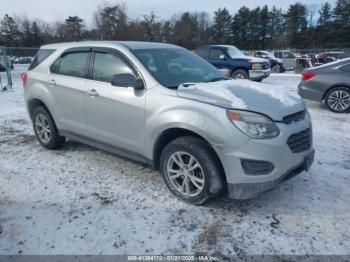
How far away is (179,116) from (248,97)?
75 centimetres

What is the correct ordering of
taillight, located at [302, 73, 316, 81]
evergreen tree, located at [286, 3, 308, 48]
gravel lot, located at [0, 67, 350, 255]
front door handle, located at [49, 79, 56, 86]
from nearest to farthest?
gravel lot, located at [0, 67, 350, 255], front door handle, located at [49, 79, 56, 86], taillight, located at [302, 73, 316, 81], evergreen tree, located at [286, 3, 308, 48]

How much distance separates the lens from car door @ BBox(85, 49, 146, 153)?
3.67 metres

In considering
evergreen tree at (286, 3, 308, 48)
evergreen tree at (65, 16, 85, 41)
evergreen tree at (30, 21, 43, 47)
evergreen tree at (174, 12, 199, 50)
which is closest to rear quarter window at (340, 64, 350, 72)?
evergreen tree at (174, 12, 199, 50)

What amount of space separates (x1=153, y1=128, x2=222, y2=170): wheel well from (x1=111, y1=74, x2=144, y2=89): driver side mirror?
0.63 meters

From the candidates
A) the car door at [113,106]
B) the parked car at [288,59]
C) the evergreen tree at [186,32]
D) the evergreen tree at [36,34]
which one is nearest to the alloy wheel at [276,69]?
the parked car at [288,59]

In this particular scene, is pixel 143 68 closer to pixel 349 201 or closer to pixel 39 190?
pixel 39 190

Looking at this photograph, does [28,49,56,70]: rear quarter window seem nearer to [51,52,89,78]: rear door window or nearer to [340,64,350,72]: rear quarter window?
[51,52,89,78]: rear door window

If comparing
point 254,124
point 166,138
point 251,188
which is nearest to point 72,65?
point 166,138

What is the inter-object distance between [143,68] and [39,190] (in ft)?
6.46

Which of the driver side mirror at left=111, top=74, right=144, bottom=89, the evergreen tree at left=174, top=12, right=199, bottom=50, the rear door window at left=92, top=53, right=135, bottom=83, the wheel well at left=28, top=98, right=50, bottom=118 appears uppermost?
the evergreen tree at left=174, top=12, right=199, bottom=50

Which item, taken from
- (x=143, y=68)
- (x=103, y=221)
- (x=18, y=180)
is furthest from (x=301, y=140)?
(x=18, y=180)

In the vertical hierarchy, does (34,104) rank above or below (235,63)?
below

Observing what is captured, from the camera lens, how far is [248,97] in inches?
128

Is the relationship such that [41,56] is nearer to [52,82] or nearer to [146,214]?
[52,82]
